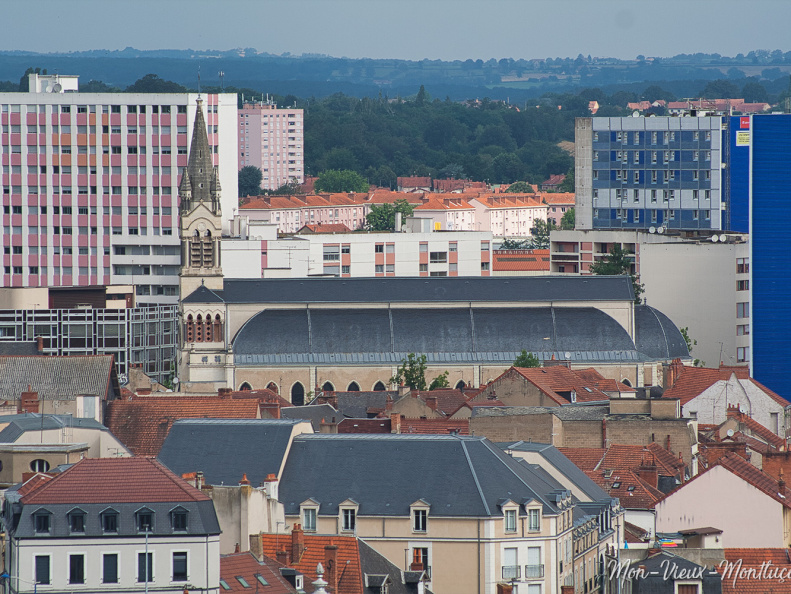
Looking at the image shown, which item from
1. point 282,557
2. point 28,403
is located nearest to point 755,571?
point 282,557

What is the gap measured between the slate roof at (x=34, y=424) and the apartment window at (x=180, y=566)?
16.3 m

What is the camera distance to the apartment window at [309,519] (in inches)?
2457

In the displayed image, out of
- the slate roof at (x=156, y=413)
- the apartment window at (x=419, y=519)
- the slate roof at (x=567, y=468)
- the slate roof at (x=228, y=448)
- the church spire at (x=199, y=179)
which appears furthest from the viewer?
the church spire at (x=199, y=179)

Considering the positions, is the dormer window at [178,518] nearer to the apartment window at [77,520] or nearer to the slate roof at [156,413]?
the apartment window at [77,520]

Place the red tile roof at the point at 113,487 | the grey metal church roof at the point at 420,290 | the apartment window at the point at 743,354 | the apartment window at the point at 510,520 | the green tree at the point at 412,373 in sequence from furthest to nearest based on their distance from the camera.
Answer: the apartment window at the point at 743,354
the grey metal church roof at the point at 420,290
the green tree at the point at 412,373
the apartment window at the point at 510,520
the red tile roof at the point at 113,487

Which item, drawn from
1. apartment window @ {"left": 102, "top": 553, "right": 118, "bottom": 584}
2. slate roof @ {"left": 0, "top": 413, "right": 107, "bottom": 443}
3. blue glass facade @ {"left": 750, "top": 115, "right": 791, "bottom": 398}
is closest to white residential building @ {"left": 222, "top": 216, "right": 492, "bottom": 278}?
blue glass facade @ {"left": 750, "top": 115, "right": 791, "bottom": 398}

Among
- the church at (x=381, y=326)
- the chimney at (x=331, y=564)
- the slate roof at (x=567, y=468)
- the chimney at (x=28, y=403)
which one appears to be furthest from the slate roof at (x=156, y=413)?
the church at (x=381, y=326)

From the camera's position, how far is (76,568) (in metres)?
51.8

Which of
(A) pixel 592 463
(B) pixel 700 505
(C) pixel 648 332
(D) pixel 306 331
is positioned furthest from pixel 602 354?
(B) pixel 700 505

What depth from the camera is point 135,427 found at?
8338 cm

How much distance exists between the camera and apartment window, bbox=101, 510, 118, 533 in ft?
170

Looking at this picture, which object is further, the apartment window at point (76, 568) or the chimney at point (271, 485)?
the chimney at point (271, 485)

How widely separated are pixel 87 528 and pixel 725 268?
9690cm

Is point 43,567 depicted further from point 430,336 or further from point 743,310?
point 743,310
